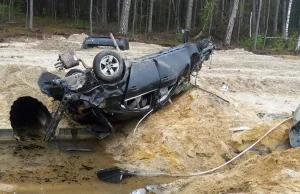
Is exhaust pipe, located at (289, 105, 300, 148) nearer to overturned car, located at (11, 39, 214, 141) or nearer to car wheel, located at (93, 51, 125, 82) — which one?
overturned car, located at (11, 39, 214, 141)

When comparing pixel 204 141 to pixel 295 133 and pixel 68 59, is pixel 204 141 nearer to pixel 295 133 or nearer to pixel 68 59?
pixel 295 133

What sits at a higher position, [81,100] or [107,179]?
[81,100]

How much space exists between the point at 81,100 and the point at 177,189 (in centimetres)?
231

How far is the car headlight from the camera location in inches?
313

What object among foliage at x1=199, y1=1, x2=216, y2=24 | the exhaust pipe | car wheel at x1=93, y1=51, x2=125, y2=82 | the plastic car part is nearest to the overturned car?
car wheel at x1=93, y1=51, x2=125, y2=82

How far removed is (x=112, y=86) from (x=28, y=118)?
3.05 m

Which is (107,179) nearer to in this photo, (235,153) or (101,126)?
(101,126)

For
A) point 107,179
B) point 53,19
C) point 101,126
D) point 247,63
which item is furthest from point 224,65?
point 53,19

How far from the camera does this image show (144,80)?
8625 millimetres

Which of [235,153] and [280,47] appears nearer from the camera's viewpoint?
[235,153]

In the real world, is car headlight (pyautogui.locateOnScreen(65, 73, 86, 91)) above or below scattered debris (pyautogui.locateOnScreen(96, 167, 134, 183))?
above

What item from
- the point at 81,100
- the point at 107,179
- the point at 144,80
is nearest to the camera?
the point at 107,179

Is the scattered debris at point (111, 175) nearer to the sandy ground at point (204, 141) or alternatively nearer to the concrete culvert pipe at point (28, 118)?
the sandy ground at point (204, 141)

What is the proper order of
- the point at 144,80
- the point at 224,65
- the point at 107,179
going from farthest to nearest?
1. the point at 224,65
2. the point at 144,80
3. the point at 107,179
